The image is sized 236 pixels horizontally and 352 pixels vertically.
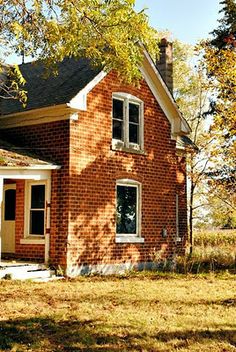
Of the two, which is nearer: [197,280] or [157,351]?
[157,351]

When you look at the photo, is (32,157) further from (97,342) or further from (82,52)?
(97,342)

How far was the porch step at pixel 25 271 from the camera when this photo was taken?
557 inches

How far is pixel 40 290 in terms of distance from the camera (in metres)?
12.4

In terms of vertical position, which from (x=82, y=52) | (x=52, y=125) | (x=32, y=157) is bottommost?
(x=32, y=157)

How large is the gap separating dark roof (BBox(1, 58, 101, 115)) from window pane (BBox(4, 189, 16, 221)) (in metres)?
2.65

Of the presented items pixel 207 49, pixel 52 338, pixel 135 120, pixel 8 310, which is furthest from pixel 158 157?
pixel 52 338

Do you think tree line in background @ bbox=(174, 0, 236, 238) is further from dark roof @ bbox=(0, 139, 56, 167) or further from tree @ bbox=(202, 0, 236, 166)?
dark roof @ bbox=(0, 139, 56, 167)

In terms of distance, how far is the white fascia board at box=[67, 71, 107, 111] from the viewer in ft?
51.0

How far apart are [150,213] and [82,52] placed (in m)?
7.57

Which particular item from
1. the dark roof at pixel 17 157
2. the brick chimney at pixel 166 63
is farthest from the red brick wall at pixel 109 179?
the brick chimney at pixel 166 63

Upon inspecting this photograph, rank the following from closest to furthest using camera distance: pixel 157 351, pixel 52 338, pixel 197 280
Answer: pixel 157 351
pixel 52 338
pixel 197 280

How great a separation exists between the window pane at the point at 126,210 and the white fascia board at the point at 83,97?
3158 millimetres

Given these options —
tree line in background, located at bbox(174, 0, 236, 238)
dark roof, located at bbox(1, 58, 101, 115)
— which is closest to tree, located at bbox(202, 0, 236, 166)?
tree line in background, located at bbox(174, 0, 236, 238)

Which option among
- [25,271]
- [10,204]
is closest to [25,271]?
[25,271]
